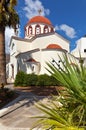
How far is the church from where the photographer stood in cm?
4034

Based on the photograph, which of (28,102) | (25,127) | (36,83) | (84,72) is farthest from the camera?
(36,83)

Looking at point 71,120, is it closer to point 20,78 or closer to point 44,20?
point 20,78

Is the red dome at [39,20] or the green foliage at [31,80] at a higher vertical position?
the red dome at [39,20]

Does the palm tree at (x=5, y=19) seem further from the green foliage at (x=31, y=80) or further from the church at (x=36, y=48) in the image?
the church at (x=36, y=48)

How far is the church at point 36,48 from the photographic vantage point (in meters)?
40.3

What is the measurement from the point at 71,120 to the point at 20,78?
25293mm

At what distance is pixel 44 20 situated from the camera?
5128 cm

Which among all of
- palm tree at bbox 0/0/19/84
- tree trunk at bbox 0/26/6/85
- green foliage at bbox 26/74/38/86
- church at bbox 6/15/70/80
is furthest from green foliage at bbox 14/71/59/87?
church at bbox 6/15/70/80

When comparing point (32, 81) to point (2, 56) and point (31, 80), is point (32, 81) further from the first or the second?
point (2, 56)

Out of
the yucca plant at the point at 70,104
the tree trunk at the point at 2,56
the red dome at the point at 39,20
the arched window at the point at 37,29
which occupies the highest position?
the red dome at the point at 39,20

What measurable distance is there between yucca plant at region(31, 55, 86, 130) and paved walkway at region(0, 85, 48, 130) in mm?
4941

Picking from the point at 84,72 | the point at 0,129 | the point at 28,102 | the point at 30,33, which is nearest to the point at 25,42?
the point at 30,33

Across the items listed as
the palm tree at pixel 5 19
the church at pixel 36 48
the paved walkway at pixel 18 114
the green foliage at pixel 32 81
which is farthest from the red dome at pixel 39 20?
the paved walkway at pixel 18 114

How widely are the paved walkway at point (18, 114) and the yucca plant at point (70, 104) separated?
4941 millimetres
